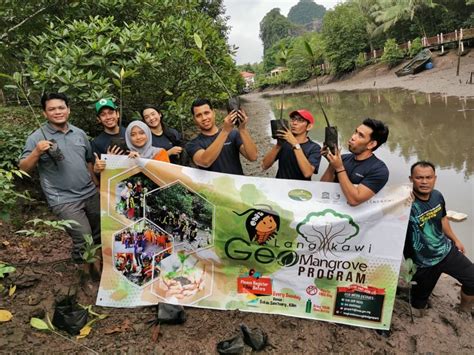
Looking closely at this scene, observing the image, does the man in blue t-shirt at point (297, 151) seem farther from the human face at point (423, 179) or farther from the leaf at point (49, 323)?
the leaf at point (49, 323)

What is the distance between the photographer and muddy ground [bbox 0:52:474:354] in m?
2.65

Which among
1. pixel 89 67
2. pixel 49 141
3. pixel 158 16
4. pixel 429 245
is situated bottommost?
pixel 429 245

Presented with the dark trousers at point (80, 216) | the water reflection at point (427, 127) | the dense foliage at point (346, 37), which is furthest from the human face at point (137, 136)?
the dense foliage at point (346, 37)

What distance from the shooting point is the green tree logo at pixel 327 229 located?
283cm

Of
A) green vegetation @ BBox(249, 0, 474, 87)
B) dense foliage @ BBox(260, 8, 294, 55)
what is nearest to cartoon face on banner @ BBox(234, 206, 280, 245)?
green vegetation @ BBox(249, 0, 474, 87)

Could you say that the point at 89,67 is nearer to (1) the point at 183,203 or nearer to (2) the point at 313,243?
(1) the point at 183,203

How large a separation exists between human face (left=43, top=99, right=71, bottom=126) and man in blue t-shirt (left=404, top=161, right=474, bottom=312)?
3.12m

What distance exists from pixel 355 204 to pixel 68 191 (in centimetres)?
256

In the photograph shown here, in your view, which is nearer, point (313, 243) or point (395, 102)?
point (313, 243)

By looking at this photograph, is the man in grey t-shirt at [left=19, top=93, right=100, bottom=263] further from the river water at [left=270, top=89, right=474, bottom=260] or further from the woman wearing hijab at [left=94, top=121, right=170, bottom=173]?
the river water at [left=270, top=89, right=474, bottom=260]

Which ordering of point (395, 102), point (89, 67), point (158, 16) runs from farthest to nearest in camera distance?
point (395, 102) < point (158, 16) < point (89, 67)

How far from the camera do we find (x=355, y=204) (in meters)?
2.76

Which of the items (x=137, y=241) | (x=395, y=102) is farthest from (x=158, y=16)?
(x=395, y=102)

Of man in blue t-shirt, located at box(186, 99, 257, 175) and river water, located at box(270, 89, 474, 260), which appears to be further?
river water, located at box(270, 89, 474, 260)
